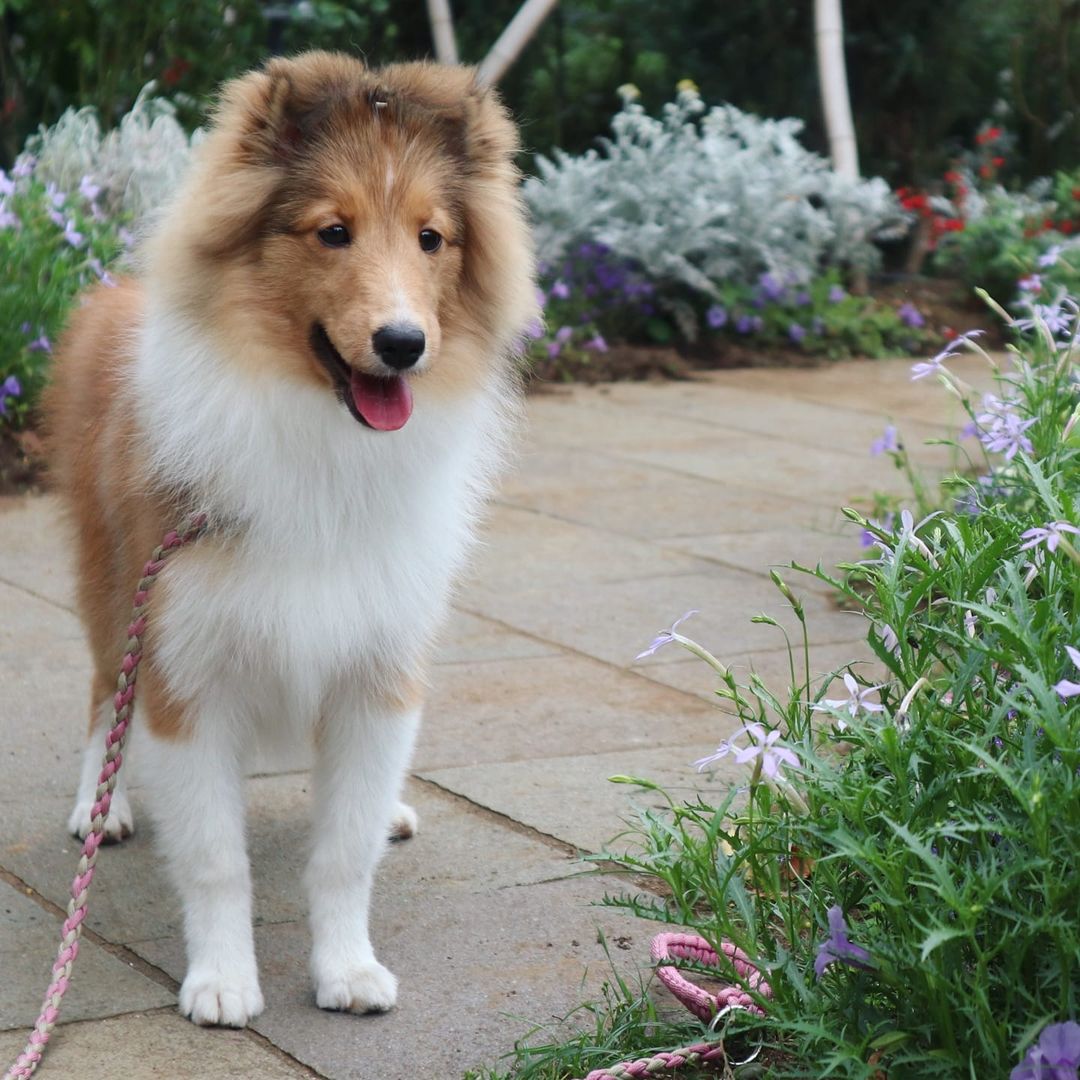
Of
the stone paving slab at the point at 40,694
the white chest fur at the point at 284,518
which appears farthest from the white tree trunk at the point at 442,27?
the white chest fur at the point at 284,518

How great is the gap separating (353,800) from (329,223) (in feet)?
3.99

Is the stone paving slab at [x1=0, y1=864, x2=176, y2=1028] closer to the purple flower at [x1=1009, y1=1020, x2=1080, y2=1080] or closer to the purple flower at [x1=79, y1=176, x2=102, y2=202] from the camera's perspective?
the purple flower at [x1=1009, y1=1020, x2=1080, y2=1080]

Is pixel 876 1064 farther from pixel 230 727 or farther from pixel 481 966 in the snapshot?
pixel 230 727

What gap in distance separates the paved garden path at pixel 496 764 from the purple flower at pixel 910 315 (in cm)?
314

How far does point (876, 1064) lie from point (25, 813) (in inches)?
97.6

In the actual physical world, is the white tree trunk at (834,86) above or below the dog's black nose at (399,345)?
above

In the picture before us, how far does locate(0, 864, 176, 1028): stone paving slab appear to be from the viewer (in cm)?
320

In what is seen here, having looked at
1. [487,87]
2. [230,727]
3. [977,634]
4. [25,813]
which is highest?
[487,87]

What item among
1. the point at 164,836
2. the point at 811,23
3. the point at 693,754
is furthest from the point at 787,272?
the point at 164,836

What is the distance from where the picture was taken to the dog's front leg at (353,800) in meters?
3.45

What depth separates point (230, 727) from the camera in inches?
135

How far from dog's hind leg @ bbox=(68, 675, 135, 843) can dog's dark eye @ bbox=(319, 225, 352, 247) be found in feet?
4.77

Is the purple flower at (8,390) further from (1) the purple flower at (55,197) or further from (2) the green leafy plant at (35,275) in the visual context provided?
(1) the purple flower at (55,197)

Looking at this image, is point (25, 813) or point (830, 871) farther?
point (25, 813)
